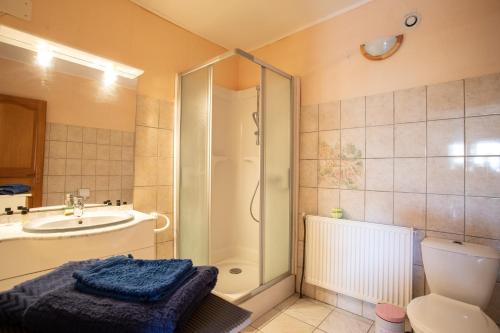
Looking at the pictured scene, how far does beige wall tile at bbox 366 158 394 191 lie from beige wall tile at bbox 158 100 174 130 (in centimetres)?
164

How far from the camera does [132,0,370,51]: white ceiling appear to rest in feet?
6.44

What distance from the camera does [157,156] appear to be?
6.73 ft

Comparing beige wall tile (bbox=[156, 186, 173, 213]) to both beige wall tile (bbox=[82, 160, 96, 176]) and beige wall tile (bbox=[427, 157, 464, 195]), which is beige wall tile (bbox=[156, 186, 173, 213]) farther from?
beige wall tile (bbox=[427, 157, 464, 195])

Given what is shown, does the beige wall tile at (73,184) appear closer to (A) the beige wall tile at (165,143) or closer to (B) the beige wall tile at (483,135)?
(A) the beige wall tile at (165,143)

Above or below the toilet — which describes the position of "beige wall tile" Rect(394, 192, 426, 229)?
above

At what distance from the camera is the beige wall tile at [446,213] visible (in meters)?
1.54

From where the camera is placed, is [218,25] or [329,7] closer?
[329,7]

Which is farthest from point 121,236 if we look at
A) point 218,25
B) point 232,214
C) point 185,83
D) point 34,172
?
point 218,25

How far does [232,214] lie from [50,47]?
220 centimetres

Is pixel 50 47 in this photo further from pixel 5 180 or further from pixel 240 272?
pixel 240 272

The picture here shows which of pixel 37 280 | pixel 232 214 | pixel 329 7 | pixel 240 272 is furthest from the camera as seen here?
pixel 232 214

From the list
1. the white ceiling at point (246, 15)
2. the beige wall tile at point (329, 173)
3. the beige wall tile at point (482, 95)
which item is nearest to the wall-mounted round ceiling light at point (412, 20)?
the white ceiling at point (246, 15)

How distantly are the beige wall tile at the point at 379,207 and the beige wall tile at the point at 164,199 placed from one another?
1.60 metres

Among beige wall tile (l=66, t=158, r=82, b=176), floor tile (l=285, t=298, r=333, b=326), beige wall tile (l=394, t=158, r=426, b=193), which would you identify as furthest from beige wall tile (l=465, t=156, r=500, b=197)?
beige wall tile (l=66, t=158, r=82, b=176)
